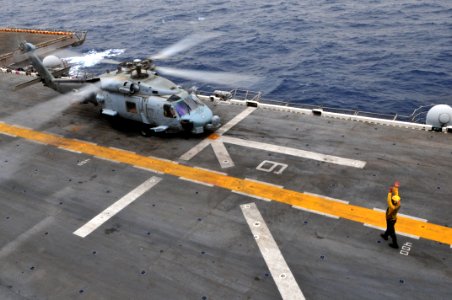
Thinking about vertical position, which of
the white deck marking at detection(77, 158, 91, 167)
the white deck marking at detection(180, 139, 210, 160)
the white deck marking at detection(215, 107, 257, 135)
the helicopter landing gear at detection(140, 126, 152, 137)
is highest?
the helicopter landing gear at detection(140, 126, 152, 137)

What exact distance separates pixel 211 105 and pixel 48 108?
11420mm

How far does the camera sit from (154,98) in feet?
73.9

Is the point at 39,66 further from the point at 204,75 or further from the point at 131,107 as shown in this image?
the point at 204,75

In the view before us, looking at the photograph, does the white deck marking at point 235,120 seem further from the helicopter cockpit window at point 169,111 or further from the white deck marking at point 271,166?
the white deck marking at point 271,166

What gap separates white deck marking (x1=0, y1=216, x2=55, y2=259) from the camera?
15.5 m

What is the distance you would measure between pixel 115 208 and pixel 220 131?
829 centimetres

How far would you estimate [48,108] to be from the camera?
28875 millimetres

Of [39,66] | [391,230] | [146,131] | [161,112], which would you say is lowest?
[391,230]

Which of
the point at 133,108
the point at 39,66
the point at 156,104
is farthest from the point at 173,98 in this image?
the point at 39,66

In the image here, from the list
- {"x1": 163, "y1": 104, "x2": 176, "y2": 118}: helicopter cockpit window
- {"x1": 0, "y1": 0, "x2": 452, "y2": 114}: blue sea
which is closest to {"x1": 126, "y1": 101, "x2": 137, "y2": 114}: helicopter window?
{"x1": 163, "y1": 104, "x2": 176, "y2": 118}: helicopter cockpit window

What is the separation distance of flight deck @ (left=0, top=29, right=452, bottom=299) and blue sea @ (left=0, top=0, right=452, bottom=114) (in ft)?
48.8

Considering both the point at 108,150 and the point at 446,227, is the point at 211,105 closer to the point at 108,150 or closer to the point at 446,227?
the point at 108,150

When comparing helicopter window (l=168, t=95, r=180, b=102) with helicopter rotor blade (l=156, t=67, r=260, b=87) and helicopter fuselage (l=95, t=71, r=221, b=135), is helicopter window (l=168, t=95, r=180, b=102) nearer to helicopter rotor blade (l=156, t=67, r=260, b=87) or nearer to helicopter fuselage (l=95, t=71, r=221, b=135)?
helicopter fuselage (l=95, t=71, r=221, b=135)

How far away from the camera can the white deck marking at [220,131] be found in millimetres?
21453
